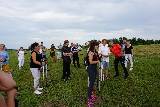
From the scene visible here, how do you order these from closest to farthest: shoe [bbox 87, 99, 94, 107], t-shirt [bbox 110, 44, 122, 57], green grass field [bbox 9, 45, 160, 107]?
shoe [bbox 87, 99, 94, 107], green grass field [bbox 9, 45, 160, 107], t-shirt [bbox 110, 44, 122, 57]

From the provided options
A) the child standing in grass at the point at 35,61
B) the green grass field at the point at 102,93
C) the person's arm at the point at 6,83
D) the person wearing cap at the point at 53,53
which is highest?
the person's arm at the point at 6,83

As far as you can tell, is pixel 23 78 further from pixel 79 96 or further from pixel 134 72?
pixel 79 96

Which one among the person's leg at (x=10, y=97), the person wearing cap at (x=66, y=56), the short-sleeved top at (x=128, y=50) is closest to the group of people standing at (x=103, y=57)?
the short-sleeved top at (x=128, y=50)

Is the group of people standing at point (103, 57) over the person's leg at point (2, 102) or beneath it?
beneath

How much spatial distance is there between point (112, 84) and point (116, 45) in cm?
296

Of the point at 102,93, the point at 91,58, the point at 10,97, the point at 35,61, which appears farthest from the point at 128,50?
the point at 10,97

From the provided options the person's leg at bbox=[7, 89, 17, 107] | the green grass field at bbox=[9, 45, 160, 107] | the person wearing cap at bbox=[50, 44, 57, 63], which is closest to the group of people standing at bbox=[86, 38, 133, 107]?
the green grass field at bbox=[9, 45, 160, 107]

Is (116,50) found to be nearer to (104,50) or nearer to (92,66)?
(104,50)

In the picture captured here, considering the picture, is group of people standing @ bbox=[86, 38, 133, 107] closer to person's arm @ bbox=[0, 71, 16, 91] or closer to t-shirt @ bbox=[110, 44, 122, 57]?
t-shirt @ bbox=[110, 44, 122, 57]

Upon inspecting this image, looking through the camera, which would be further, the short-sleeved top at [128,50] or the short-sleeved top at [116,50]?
the short-sleeved top at [128,50]

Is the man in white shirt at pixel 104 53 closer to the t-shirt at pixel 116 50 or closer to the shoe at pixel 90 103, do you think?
the t-shirt at pixel 116 50

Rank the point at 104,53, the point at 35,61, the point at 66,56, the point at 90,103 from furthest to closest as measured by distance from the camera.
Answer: the point at 66,56, the point at 104,53, the point at 35,61, the point at 90,103

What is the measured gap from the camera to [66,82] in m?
23.2

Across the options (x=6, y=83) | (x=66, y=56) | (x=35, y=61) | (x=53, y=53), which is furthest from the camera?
(x=53, y=53)
